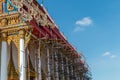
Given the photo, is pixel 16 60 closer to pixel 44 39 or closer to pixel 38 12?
pixel 44 39

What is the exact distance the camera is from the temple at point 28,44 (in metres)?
21.9

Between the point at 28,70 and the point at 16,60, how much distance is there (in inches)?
40.4

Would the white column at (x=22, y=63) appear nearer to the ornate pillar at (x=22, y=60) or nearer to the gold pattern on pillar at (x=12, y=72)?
the ornate pillar at (x=22, y=60)

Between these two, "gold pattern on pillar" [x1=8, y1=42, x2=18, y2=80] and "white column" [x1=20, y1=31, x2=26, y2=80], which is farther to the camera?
"gold pattern on pillar" [x1=8, y1=42, x2=18, y2=80]

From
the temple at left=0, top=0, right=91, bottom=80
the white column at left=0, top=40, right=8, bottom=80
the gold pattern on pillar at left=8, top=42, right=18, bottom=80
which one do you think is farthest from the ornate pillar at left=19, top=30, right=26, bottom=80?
the gold pattern on pillar at left=8, top=42, right=18, bottom=80

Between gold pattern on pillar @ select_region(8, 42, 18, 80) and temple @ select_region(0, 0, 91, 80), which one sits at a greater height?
temple @ select_region(0, 0, 91, 80)

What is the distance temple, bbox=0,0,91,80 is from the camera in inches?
861

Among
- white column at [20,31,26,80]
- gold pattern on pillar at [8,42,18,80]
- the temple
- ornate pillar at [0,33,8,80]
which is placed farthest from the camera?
gold pattern on pillar at [8,42,18,80]

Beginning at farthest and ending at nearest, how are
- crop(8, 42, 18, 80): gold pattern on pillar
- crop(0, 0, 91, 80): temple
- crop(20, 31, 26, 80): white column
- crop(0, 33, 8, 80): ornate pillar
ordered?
crop(8, 42, 18, 80): gold pattern on pillar → crop(0, 0, 91, 80): temple → crop(0, 33, 8, 80): ornate pillar → crop(20, 31, 26, 80): white column

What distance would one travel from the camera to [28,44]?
76.4 ft

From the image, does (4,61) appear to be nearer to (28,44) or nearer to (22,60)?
(22,60)

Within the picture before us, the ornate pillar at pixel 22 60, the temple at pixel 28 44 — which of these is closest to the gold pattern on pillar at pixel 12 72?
the temple at pixel 28 44

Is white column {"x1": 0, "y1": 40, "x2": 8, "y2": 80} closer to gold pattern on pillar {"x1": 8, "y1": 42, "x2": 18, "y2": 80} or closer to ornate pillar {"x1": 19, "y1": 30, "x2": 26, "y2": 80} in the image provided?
ornate pillar {"x1": 19, "y1": 30, "x2": 26, "y2": 80}

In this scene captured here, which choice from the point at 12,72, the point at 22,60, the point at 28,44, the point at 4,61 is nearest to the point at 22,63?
the point at 22,60
